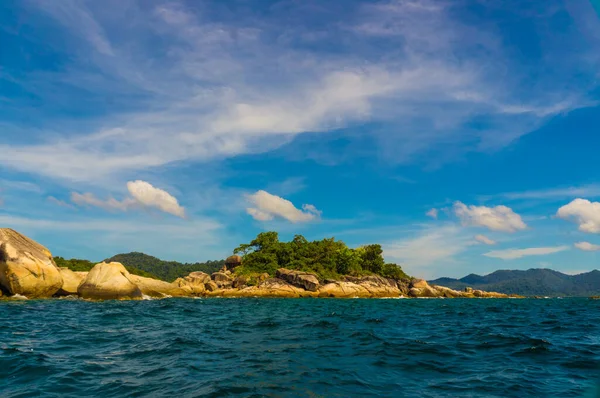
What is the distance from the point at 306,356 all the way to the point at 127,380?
539cm

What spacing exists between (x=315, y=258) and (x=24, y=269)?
62412 millimetres

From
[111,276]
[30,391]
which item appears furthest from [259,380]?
[111,276]

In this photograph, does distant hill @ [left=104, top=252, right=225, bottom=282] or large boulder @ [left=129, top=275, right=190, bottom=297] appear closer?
large boulder @ [left=129, top=275, right=190, bottom=297]

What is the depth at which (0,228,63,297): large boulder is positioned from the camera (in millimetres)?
35625

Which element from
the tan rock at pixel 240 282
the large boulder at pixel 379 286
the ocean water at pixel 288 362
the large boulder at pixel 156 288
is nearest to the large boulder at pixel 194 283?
the large boulder at pixel 156 288

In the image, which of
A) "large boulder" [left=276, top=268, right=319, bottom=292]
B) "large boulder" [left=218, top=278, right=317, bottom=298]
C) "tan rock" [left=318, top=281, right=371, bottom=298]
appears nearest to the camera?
"large boulder" [left=218, top=278, right=317, bottom=298]

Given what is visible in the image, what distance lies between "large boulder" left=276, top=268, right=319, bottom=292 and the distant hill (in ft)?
279

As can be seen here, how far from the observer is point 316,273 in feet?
262

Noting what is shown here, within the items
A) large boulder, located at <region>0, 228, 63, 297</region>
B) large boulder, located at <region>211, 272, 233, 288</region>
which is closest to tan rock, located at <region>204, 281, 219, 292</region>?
large boulder, located at <region>211, 272, 233, 288</region>

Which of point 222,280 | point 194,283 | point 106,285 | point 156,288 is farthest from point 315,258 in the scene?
point 106,285

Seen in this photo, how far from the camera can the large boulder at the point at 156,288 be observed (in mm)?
51772

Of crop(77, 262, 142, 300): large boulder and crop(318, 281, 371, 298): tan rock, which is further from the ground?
crop(77, 262, 142, 300): large boulder

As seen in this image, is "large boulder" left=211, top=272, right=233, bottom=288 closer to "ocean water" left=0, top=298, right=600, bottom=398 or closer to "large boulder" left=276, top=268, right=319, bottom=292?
"large boulder" left=276, top=268, right=319, bottom=292

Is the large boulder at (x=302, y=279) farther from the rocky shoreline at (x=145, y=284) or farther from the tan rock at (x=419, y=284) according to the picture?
the tan rock at (x=419, y=284)
